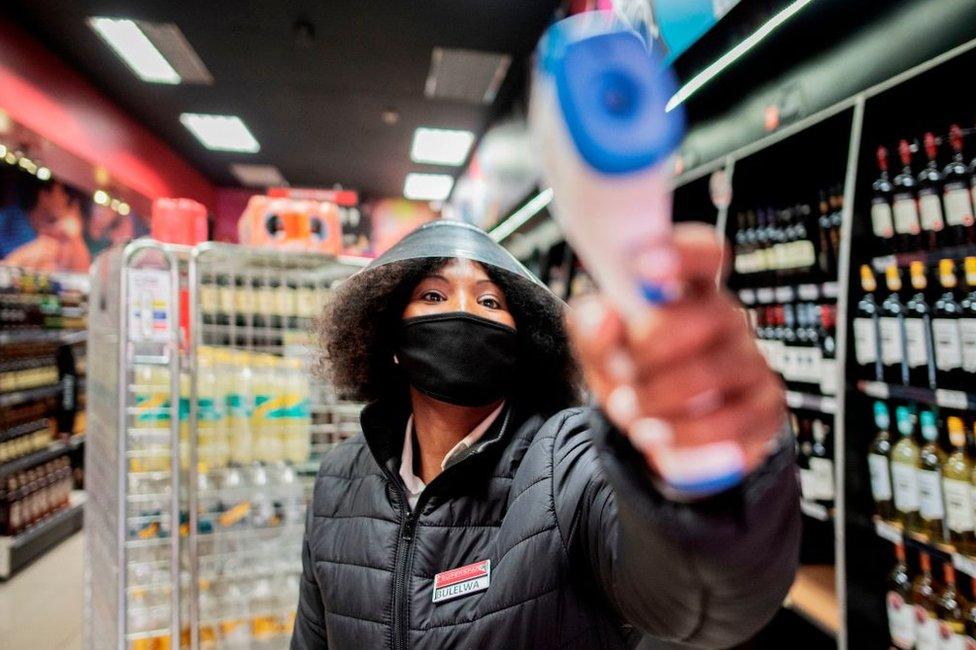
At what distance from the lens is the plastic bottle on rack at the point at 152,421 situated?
2.06 metres

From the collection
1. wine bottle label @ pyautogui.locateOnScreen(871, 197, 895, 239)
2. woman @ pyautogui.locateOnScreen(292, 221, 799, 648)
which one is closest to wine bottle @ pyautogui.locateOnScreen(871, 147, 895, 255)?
wine bottle label @ pyautogui.locateOnScreen(871, 197, 895, 239)

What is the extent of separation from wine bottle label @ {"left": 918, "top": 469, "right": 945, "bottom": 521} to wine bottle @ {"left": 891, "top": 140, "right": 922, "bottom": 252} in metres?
0.84

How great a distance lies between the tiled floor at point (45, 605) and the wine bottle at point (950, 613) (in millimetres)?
4440

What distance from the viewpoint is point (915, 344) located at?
6.70 feet

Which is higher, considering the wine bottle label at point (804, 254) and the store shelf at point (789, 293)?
the wine bottle label at point (804, 254)

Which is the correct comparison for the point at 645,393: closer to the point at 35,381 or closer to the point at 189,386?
the point at 189,386

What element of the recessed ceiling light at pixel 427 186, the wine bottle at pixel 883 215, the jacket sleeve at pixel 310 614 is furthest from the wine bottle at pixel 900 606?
the recessed ceiling light at pixel 427 186

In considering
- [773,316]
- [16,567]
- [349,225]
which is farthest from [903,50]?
[349,225]

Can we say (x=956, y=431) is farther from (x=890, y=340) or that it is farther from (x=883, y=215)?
(x=883, y=215)

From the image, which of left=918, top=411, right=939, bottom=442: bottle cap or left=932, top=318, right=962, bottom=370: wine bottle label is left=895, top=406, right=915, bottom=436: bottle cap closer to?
left=918, top=411, right=939, bottom=442: bottle cap

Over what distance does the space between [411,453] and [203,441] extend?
1.20m

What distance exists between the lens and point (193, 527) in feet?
6.65

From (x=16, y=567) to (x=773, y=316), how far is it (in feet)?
19.3

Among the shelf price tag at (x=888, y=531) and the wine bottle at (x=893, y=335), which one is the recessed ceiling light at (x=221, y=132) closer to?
the wine bottle at (x=893, y=335)
